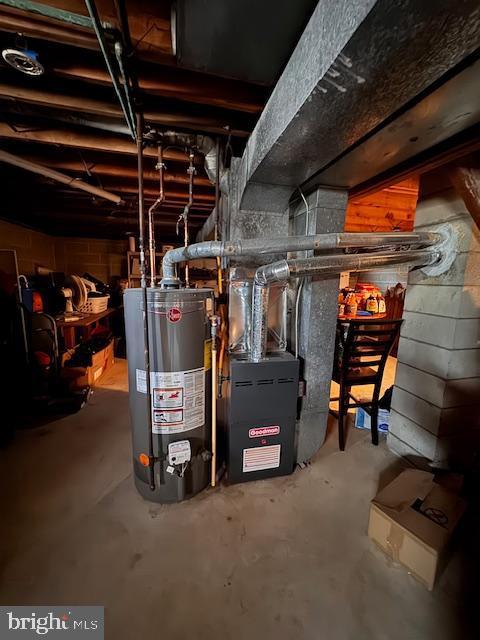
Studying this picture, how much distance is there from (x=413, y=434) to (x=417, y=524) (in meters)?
0.88

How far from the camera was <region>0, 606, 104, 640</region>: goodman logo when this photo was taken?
100 centimetres

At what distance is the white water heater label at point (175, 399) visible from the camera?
1.44m

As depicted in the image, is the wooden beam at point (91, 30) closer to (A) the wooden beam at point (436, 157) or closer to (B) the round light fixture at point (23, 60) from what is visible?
(B) the round light fixture at point (23, 60)

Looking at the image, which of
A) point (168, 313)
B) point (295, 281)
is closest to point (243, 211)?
point (295, 281)

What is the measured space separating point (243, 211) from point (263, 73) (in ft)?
2.50

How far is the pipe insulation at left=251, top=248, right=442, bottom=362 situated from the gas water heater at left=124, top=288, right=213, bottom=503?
31 centimetres

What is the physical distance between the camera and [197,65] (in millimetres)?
1076

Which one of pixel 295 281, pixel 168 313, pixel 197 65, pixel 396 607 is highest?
pixel 197 65

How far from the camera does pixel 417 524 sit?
1234mm

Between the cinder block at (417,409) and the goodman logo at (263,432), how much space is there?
1.09 m

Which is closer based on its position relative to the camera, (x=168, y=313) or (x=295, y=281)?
(x=168, y=313)

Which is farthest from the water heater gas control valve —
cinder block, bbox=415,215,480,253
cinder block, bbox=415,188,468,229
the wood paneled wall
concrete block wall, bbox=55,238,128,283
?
concrete block wall, bbox=55,238,128,283

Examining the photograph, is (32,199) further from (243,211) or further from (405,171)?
(405,171)

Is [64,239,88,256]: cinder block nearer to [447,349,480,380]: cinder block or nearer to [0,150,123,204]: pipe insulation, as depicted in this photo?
[0,150,123,204]: pipe insulation
